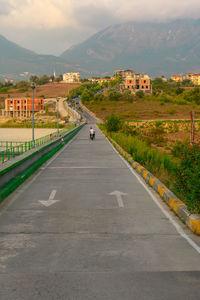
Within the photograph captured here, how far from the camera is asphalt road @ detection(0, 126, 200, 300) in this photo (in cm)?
522

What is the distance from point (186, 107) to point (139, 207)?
447 ft

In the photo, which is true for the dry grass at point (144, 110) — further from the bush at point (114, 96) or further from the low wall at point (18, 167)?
the low wall at point (18, 167)

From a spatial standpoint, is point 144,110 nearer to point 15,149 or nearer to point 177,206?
point 15,149

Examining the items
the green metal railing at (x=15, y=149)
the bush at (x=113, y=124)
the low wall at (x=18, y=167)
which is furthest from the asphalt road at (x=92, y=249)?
the bush at (x=113, y=124)

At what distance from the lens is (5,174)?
12117 mm

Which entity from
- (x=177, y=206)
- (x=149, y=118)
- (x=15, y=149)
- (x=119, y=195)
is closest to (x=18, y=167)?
(x=119, y=195)

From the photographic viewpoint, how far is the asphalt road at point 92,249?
522 cm

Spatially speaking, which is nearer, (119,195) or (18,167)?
(119,195)

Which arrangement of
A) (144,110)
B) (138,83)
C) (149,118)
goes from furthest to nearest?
(138,83)
(144,110)
(149,118)

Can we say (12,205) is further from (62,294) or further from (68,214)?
(62,294)

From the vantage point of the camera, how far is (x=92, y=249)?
273 inches

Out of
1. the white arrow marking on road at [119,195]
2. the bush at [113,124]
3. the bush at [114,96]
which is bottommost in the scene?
the white arrow marking on road at [119,195]

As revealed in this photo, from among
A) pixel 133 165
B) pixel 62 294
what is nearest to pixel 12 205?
pixel 62 294

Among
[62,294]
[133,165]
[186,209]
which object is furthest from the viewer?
[133,165]
